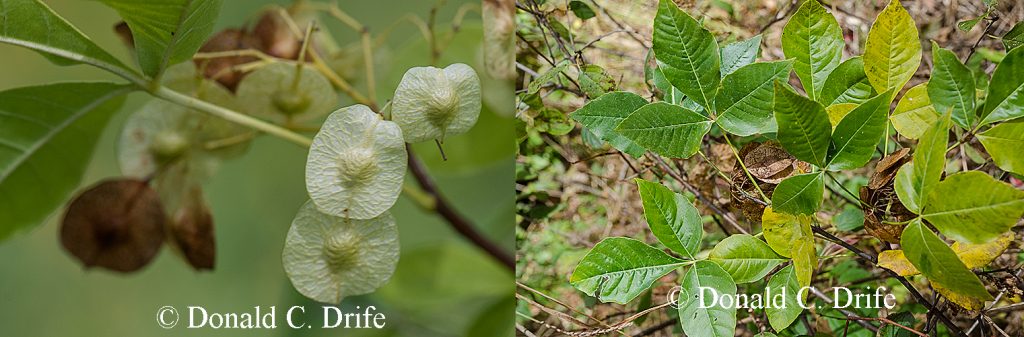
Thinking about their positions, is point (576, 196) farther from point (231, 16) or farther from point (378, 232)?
point (231, 16)

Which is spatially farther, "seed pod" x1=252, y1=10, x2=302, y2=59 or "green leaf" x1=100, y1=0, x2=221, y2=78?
"seed pod" x1=252, y1=10, x2=302, y2=59

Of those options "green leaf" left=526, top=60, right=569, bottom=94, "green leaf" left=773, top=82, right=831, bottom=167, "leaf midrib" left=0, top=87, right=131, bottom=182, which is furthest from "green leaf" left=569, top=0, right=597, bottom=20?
"leaf midrib" left=0, top=87, right=131, bottom=182

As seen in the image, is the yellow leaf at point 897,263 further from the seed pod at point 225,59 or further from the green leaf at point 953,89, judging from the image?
the seed pod at point 225,59

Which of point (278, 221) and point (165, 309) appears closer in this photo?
point (165, 309)

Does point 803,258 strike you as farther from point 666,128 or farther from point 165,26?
point 165,26

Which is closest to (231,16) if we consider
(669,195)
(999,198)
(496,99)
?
(496,99)

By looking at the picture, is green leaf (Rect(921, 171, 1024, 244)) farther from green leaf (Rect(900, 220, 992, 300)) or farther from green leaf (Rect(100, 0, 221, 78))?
green leaf (Rect(100, 0, 221, 78))
